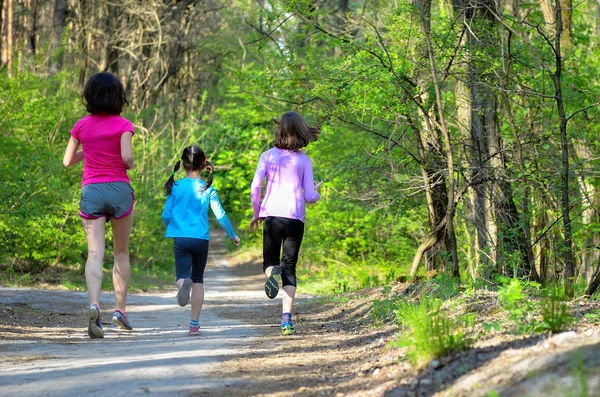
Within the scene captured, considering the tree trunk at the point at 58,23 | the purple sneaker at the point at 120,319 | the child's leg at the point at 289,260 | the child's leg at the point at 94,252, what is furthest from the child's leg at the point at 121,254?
the tree trunk at the point at 58,23

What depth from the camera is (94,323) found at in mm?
7152

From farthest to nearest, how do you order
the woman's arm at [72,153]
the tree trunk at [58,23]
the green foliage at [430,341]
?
1. the tree trunk at [58,23]
2. the woman's arm at [72,153]
3. the green foliage at [430,341]

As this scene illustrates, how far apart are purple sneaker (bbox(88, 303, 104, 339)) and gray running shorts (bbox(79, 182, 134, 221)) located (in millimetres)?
826

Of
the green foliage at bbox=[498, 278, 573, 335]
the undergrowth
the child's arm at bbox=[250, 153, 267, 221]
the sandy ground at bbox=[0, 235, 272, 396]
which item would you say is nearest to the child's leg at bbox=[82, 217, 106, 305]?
the sandy ground at bbox=[0, 235, 272, 396]

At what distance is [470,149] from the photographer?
11.0m

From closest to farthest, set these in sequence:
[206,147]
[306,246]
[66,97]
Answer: [66,97] → [306,246] → [206,147]

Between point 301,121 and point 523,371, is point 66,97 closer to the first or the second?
point 301,121

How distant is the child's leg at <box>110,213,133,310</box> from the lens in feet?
25.0

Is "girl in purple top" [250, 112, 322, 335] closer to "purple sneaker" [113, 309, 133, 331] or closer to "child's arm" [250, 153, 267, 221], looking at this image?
"child's arm" [250, 153, 267, 221]

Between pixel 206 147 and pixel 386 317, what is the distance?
97.3 feet

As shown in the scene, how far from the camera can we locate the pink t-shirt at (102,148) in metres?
7.43

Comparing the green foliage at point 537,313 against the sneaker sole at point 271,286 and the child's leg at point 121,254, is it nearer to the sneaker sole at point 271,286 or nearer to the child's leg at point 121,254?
the sneaker sole at point 271,286

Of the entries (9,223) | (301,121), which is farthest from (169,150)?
(301,121)

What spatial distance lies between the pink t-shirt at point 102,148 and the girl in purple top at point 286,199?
52.8 inches
